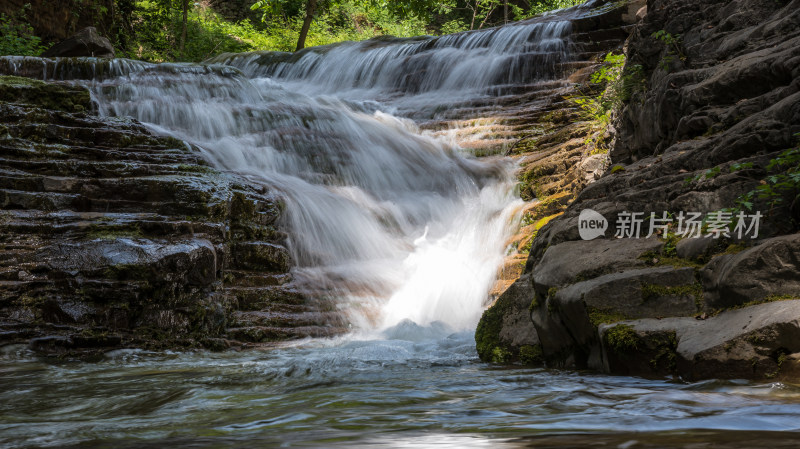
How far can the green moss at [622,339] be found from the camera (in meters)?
3.11

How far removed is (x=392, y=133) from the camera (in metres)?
11.2

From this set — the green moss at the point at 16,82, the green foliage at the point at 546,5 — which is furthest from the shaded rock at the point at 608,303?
the green foliage at the point at 546,5

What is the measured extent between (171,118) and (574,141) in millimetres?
7034

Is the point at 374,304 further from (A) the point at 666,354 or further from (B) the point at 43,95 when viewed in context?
(B) the point at 43,95

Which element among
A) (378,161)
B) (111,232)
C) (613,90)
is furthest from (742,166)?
(378,161)

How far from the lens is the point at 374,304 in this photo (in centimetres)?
682

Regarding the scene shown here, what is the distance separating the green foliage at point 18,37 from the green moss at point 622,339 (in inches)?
614

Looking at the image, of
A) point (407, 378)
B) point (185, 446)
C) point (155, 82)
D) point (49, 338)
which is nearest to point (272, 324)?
point (49, 338)

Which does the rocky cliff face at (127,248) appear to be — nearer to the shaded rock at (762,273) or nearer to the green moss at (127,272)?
the green moss at (127,272)

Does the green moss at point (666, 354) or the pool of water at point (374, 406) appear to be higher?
the green moss at point (666, 354)

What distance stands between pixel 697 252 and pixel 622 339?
800 millimetres

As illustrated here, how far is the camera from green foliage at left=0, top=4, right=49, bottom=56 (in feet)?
45.7

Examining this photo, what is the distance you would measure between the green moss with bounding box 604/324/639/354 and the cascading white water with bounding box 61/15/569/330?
3.33 meters

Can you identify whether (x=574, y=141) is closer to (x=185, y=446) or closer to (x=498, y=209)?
(x=498, y=209)
